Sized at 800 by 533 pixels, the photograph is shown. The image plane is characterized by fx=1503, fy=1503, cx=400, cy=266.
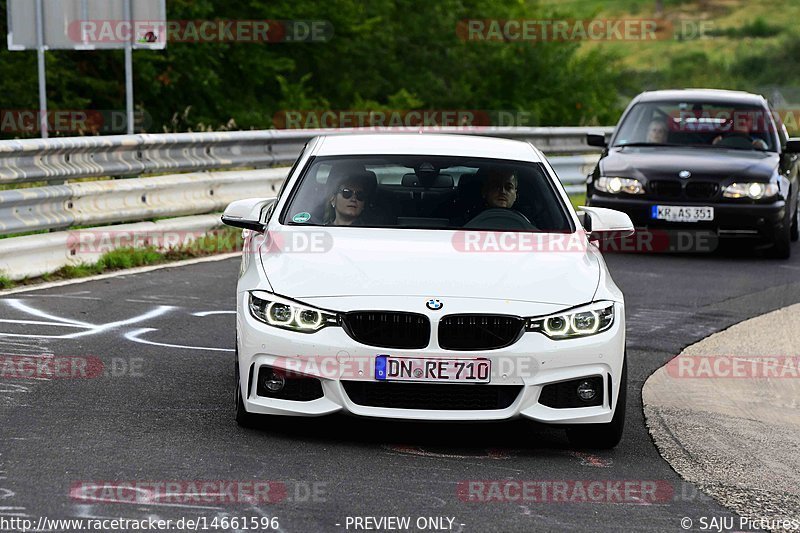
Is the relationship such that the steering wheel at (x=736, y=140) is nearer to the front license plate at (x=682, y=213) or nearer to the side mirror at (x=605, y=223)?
the front license plate at (x=682, y=213)

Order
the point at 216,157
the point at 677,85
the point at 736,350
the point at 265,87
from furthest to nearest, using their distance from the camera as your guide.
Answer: the point at 677,85
the point at 265,87
the point at 216,157
the point at 736,350

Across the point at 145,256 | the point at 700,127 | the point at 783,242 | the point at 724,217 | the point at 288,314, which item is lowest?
the point at 783,242

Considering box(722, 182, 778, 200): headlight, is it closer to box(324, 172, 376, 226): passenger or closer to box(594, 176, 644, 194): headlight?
box(594, 176, 644, 194): headlight

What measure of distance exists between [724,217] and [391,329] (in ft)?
28.0

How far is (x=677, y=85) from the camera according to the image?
237ft

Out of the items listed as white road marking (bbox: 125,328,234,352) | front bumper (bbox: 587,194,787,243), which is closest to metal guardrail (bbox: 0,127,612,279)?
white road marking (bbox: 125,328,234,352)

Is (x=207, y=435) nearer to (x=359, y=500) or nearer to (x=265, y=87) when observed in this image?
(x=359, y=500)

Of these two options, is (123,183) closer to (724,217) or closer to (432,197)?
(724,217)

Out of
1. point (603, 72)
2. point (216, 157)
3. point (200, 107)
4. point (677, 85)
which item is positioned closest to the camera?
point (216, 157)

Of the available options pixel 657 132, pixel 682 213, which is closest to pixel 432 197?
pixel 682 213

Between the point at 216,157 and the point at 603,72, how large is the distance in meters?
34.5

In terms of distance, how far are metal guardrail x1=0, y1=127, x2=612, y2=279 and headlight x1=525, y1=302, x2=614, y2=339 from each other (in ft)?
19.3

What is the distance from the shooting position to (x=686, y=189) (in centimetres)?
1438

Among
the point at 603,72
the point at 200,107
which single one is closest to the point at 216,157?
the point at 200,107
